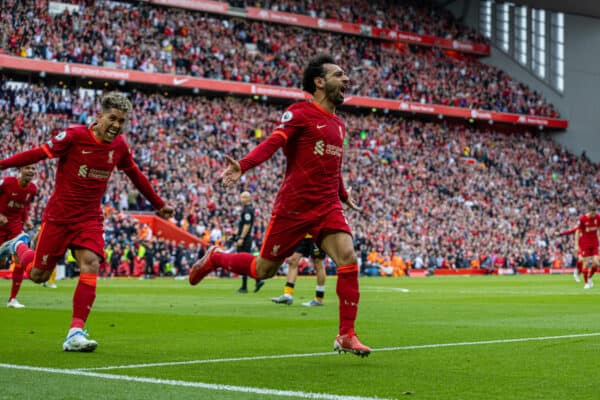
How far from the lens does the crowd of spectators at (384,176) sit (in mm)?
41031

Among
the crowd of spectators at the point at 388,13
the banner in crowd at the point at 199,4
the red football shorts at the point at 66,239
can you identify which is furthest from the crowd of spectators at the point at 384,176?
the red football shorts at the point at 66,239

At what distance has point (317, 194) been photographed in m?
7.37

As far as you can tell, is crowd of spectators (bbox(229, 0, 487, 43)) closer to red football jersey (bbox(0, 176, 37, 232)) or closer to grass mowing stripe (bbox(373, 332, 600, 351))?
red football jersey (bbox(0, 176, 37, 232))

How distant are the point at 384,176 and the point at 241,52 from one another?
1253cm

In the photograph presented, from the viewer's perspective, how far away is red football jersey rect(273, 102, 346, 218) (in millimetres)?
7344

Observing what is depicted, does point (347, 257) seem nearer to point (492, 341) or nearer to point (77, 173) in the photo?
point (492, 341)

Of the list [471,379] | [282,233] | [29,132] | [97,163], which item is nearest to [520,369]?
[471,379]

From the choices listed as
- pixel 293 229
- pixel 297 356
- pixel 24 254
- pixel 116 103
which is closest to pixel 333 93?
pixel 293 229

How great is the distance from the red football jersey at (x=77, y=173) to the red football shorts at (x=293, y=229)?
1.88 m

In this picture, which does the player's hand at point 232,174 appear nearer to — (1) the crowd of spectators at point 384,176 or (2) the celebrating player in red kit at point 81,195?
(2) the celebrating player in red kit at point 81,195

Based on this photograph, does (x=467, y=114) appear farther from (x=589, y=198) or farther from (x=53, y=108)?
(x=53, y=108)

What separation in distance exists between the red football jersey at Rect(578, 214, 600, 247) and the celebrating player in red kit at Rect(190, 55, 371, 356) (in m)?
19.9

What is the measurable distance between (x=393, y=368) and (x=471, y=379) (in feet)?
2.56

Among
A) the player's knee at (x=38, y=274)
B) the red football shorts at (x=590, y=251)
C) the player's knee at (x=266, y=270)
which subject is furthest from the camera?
the red football shorts at (x=590, y=251)
